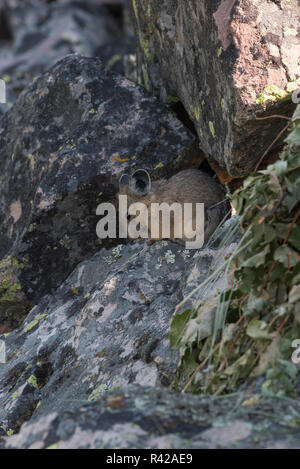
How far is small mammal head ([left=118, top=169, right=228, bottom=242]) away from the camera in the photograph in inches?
186

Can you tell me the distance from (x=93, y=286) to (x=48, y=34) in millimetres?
10224

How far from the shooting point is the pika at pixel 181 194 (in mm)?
4703

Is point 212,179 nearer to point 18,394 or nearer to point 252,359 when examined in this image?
point 18,394

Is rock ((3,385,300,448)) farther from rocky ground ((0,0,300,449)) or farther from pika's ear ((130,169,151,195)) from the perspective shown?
pika's ear ((130,169,151,195))

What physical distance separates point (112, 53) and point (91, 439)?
9.89m

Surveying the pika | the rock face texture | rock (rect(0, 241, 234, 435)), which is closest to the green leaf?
rock (rect(0, 241, 234, 435))

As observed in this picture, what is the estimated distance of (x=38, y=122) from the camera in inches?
225

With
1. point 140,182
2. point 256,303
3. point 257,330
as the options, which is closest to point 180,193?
point 140,182

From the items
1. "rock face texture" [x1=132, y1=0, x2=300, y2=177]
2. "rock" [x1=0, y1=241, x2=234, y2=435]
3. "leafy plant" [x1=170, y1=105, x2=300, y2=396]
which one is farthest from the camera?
"rock face texture" [x1=132, y1=0, x2=300, y2=177]

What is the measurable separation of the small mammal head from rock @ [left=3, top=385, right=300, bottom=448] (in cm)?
238

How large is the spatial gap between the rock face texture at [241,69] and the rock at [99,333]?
0.84 metres

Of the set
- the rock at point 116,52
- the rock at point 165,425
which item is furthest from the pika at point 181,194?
the rock at point 116,52

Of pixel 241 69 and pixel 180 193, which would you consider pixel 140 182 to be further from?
pixel 241 69
